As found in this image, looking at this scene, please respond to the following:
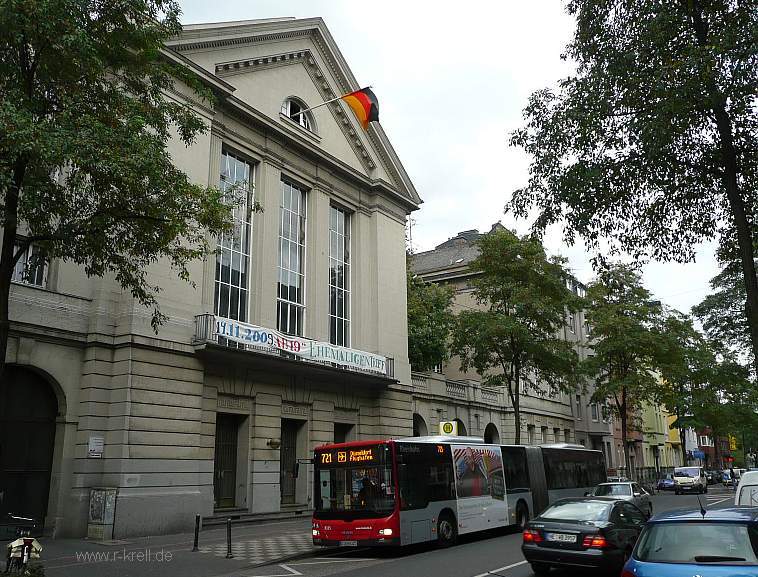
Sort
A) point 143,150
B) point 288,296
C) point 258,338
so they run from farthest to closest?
point 288,296 < point 258,338 < point 143,150

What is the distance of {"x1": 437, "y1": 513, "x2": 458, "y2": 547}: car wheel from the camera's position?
16516 mm

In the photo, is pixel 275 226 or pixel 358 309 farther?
pixel 358 309

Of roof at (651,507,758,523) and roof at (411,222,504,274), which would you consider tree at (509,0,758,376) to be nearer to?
roof at (651,507,758,523)

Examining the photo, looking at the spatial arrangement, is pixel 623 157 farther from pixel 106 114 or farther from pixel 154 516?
pixel 154 516

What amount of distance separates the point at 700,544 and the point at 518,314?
23.6 meters

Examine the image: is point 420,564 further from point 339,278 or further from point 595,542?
point 339,278

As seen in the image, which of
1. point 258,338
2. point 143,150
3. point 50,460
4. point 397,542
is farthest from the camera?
point 258,338

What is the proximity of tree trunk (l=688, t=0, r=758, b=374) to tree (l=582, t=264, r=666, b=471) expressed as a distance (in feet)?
85.1

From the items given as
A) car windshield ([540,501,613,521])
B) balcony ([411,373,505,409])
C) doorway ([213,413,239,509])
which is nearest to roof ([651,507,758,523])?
car windshield ([540,501,613,521])

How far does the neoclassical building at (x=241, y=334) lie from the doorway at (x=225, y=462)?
56 mm

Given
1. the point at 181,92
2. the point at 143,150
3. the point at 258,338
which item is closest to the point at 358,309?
the point at 258,338

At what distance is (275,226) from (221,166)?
302cm

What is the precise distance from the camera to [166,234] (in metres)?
13.0

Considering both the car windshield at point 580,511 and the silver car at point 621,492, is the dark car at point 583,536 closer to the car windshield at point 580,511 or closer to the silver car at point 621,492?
the car windshield at point 580,511
